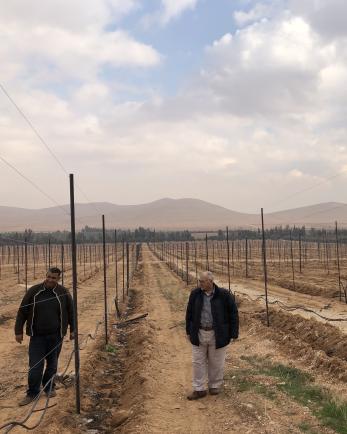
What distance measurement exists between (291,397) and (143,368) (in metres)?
2.62

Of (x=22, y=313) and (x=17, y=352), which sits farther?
(x=17, y=352)

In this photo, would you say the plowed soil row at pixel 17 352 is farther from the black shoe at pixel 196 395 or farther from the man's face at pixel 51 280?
the black shoe at pixel 196 395

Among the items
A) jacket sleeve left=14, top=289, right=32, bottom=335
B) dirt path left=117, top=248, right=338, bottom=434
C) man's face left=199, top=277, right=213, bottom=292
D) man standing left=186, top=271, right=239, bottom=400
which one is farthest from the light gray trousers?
jacket sleeve left=14, top=289, right=32, bottom=335

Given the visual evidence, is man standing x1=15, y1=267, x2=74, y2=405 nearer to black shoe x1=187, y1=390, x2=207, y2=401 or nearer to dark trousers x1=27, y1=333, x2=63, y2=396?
dark trousers x1=27, y1=333, x2=63, y2=396

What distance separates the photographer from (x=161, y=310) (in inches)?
599

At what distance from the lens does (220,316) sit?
630 cm

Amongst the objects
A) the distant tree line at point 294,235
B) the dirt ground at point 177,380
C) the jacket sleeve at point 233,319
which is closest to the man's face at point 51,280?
the dirt ground at point 177,380

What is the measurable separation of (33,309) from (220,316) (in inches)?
96.8

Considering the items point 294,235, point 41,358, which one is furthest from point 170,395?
point 294,235

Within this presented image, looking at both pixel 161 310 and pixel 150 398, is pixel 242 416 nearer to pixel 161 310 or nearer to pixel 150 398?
pixel 150 398

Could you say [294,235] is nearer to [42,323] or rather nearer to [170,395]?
[170,395]

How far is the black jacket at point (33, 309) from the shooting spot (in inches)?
253

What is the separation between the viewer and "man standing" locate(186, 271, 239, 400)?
6.30m

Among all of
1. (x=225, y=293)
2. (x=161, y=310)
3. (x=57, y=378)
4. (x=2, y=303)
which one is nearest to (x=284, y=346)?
(x=225, y=293)
